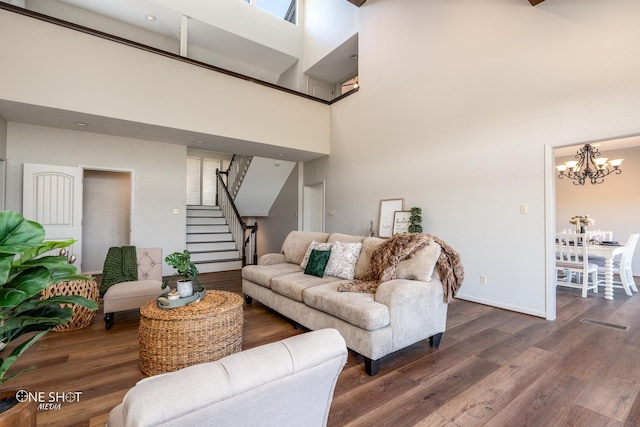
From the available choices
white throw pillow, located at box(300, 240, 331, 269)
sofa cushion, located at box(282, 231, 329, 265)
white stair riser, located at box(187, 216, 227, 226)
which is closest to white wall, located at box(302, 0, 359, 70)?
white stair riser, located at box(187, 216, 227, 226)

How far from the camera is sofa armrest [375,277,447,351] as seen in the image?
7.45 ft

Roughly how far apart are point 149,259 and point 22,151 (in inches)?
120

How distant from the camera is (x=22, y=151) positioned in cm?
468

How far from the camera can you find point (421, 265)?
2.57 m

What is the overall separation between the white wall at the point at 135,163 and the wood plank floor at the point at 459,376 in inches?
107

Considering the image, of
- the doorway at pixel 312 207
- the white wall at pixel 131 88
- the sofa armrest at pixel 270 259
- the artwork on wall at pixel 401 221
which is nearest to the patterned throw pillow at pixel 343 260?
the sofa armrest at pixel 270 259

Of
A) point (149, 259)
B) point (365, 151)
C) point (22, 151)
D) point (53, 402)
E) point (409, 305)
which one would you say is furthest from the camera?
point (365, 151)

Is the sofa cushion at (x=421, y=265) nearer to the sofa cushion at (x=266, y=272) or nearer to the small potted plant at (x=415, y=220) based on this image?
the sofa cushion at (x=266, y=272)

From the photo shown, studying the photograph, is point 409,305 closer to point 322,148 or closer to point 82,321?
point 82,321

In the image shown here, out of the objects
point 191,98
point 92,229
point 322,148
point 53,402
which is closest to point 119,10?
point 191,98

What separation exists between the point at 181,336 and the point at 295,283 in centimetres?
119

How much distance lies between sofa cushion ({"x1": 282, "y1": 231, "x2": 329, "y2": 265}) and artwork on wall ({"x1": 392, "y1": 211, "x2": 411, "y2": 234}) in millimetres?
1578

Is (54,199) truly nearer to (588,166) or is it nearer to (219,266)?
(219,266)

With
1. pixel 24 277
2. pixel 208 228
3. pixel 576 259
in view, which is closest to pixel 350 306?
pixel 24 277
